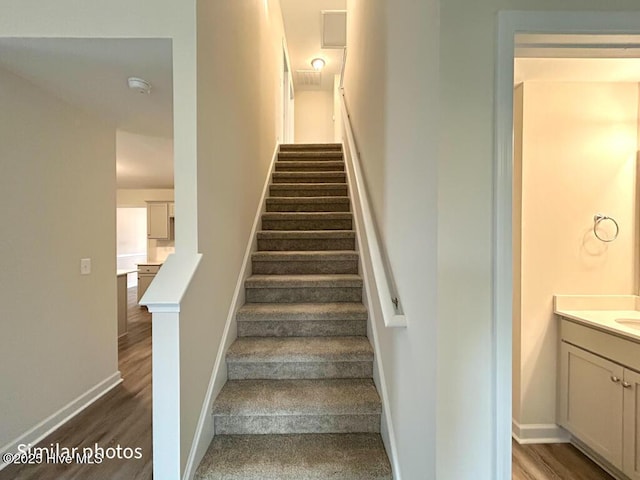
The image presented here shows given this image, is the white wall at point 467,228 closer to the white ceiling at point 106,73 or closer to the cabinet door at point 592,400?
the white ceiling at point 106,73

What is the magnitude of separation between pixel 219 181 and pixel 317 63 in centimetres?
526

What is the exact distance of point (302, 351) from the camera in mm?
1905

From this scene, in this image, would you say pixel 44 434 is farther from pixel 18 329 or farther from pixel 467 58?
pixel 467 58

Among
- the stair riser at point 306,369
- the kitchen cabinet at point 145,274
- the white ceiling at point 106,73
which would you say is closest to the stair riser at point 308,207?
the white ceiling at point 106,73

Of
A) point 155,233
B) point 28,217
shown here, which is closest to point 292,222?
point 28,217

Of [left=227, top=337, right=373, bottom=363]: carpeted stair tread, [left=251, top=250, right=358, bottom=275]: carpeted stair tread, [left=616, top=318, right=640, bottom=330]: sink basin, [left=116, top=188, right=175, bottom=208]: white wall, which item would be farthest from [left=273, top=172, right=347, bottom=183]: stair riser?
[left=116, top=188, right=175, bottom=208]: white wall

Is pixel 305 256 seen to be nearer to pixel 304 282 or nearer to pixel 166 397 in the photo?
pixel 304 282

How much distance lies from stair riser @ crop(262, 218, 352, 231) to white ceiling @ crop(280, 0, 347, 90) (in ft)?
11.5

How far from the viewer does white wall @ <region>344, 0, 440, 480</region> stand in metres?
1.00

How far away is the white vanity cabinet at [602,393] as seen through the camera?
173 cm

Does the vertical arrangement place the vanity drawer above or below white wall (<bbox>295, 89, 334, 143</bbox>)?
below

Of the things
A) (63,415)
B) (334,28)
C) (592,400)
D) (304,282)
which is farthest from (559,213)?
(334,28)

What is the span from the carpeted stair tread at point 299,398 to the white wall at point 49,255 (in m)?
1.40

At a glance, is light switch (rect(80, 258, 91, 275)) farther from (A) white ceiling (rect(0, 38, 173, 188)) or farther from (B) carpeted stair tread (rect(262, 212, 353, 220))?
(B) carpeted stair tread (rect(262, 212, 353, 220))
